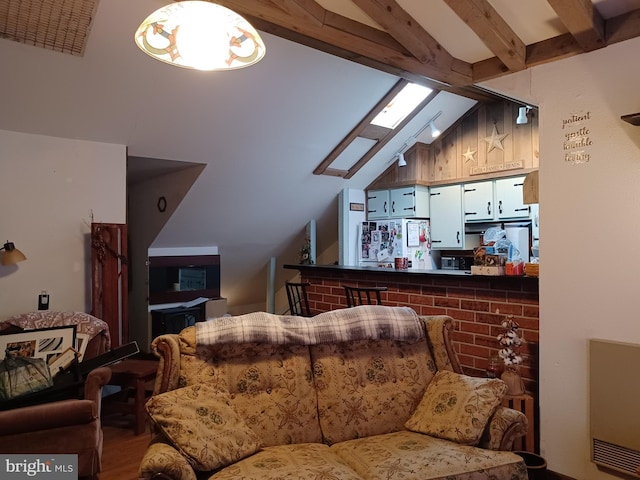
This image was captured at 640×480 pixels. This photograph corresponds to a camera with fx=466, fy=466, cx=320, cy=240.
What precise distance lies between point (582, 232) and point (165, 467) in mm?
2385

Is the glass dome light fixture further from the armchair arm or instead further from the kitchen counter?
the kitchen counter

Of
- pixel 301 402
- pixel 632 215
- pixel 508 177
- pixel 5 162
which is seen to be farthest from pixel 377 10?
pixel 508 177

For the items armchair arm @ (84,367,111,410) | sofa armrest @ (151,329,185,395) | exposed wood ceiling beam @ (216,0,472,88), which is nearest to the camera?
sofa armrest @ (151,329,185,395)

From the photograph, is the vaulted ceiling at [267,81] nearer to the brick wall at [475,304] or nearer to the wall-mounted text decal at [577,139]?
the wall-mounted text decal at [577,139]

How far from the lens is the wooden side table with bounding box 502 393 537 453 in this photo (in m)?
2.81

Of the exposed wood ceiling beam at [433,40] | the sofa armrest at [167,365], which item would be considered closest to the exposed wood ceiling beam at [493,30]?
the exposed wood ceiling beam at [433,40]

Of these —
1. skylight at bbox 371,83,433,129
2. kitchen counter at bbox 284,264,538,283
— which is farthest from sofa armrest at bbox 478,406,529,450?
skylight at bbox 371,83,433,129

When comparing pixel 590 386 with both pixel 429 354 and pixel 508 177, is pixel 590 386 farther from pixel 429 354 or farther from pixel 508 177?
pixel 508 177

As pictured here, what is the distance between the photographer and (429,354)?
267 cm

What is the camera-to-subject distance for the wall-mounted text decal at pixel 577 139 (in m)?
2.58

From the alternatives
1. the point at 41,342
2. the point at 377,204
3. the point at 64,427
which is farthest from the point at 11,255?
the point at 377,204

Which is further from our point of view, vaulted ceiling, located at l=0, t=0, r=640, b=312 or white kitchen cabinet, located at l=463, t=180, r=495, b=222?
white kitchen cabinet, located at l=463, t=180, r=495, b=222

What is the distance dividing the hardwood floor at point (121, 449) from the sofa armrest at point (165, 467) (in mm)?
1304

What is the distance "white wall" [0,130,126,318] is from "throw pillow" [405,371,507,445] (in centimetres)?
288
